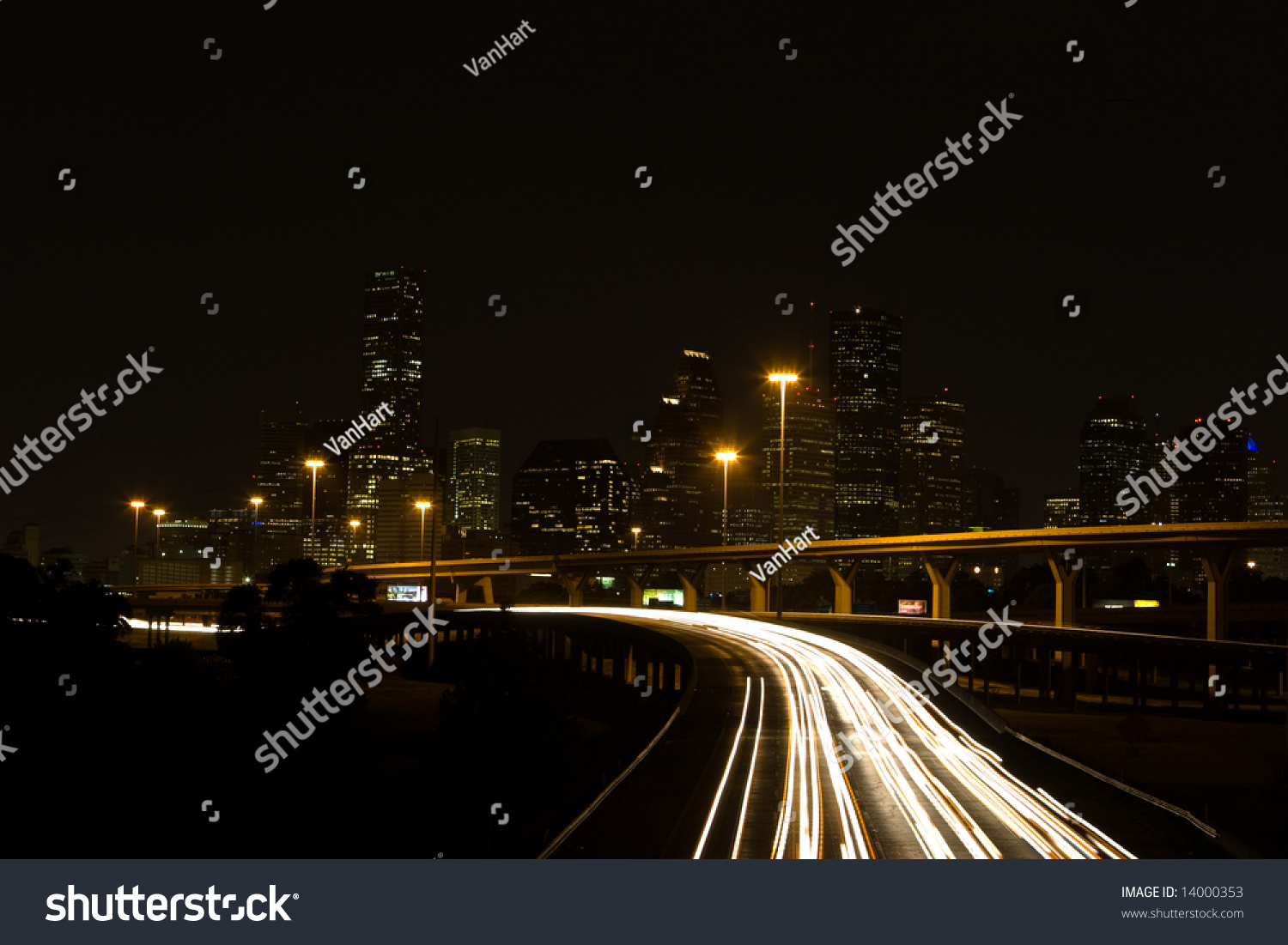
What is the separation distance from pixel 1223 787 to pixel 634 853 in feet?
109

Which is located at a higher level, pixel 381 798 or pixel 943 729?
pixel 943 729

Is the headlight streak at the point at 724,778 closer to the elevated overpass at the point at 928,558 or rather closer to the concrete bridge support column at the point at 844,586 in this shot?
the elevated overpass at the point at 928,558

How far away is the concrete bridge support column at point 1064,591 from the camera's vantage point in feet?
372

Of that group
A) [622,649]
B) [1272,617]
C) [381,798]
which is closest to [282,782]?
[381,798]

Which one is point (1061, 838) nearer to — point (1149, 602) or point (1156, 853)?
point (1156, 853)

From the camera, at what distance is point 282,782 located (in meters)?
45.5

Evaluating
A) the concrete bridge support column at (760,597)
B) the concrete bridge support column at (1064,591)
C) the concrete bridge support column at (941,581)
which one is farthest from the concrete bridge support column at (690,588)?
the concrete bridge support column at (1064,591)

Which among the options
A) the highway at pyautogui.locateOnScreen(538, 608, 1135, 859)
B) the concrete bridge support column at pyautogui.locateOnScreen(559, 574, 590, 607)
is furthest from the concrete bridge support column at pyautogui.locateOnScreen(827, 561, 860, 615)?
the highway at pyautogui.locateOnScreen(538, 608, 1135, 859)

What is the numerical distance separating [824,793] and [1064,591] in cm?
8845

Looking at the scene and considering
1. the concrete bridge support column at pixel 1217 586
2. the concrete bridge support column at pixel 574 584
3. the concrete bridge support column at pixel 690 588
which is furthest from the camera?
the concrete bridge support column at pixel 574 584

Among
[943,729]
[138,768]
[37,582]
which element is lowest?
[138,768]

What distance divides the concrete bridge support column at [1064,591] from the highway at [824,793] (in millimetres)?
63172

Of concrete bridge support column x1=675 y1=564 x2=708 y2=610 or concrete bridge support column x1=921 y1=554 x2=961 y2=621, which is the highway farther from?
concrete bridge support column x1=675 y1=564 x2=708 y2=610

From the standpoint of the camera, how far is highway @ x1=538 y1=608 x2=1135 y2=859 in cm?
2644
